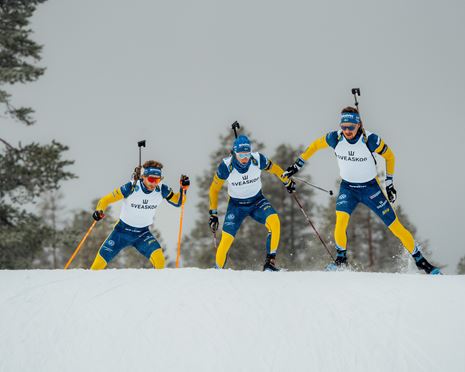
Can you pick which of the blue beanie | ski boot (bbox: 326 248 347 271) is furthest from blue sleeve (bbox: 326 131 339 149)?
ski boot (bbox: 326 248 347 271)

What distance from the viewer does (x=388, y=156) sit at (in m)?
7.71

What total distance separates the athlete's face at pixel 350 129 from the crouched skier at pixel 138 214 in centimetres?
257

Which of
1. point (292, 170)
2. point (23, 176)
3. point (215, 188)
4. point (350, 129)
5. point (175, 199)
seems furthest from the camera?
point (23, 176)

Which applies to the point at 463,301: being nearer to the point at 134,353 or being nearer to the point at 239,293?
the point at 239,293

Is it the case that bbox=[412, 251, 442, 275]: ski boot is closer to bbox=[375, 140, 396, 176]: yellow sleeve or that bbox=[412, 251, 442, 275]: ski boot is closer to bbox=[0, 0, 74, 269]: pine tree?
bbox=[375, 140, 396, 176]: yellow sleeve

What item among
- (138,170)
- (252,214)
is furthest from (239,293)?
(138,170)

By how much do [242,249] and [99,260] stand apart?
1632 cm

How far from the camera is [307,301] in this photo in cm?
515

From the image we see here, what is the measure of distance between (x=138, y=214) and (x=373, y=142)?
3610 mm

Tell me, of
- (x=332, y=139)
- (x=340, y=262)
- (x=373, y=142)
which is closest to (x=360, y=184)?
(x=373, y=142)

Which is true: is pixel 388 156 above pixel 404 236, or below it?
above

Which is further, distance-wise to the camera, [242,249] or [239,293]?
[242,249]

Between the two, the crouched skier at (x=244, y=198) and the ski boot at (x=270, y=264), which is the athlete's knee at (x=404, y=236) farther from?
the ski boot at (x=270, y=264)

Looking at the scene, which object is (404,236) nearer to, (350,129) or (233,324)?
(350,129)
